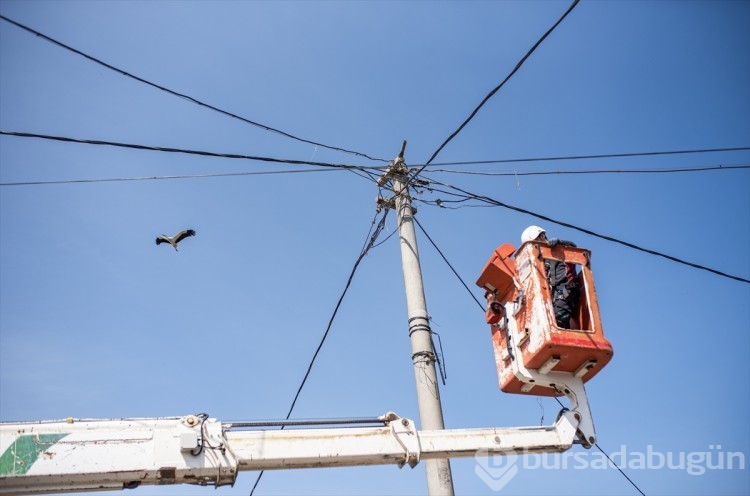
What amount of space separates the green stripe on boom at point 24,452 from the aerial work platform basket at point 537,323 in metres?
3.41

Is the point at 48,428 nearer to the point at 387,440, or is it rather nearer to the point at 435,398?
the point at 387,440

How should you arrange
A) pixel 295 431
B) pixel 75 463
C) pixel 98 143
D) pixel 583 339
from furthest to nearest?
pixel 98 143
pixel 583 339
pixel 295 431
pixel 75 463

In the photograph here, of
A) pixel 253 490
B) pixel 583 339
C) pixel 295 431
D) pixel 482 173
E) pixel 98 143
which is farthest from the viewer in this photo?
pixel 482 173

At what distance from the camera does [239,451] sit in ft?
15.1

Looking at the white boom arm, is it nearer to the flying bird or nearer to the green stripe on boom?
the green stripe on boom

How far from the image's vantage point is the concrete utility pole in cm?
590

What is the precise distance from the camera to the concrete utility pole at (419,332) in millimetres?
5902

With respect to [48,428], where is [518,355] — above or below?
above

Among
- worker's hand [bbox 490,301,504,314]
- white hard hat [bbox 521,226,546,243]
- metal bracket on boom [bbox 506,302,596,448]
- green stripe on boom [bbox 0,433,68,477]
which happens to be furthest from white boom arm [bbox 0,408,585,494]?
white hard hat [bbox 521,226,546,243]

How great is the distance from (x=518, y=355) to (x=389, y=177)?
339 cm

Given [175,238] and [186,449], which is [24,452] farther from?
[175,238]

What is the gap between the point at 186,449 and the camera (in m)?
4.49

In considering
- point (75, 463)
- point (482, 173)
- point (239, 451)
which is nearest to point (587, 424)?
point (239, 451)

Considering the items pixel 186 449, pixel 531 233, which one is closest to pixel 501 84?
pixel 531 233
